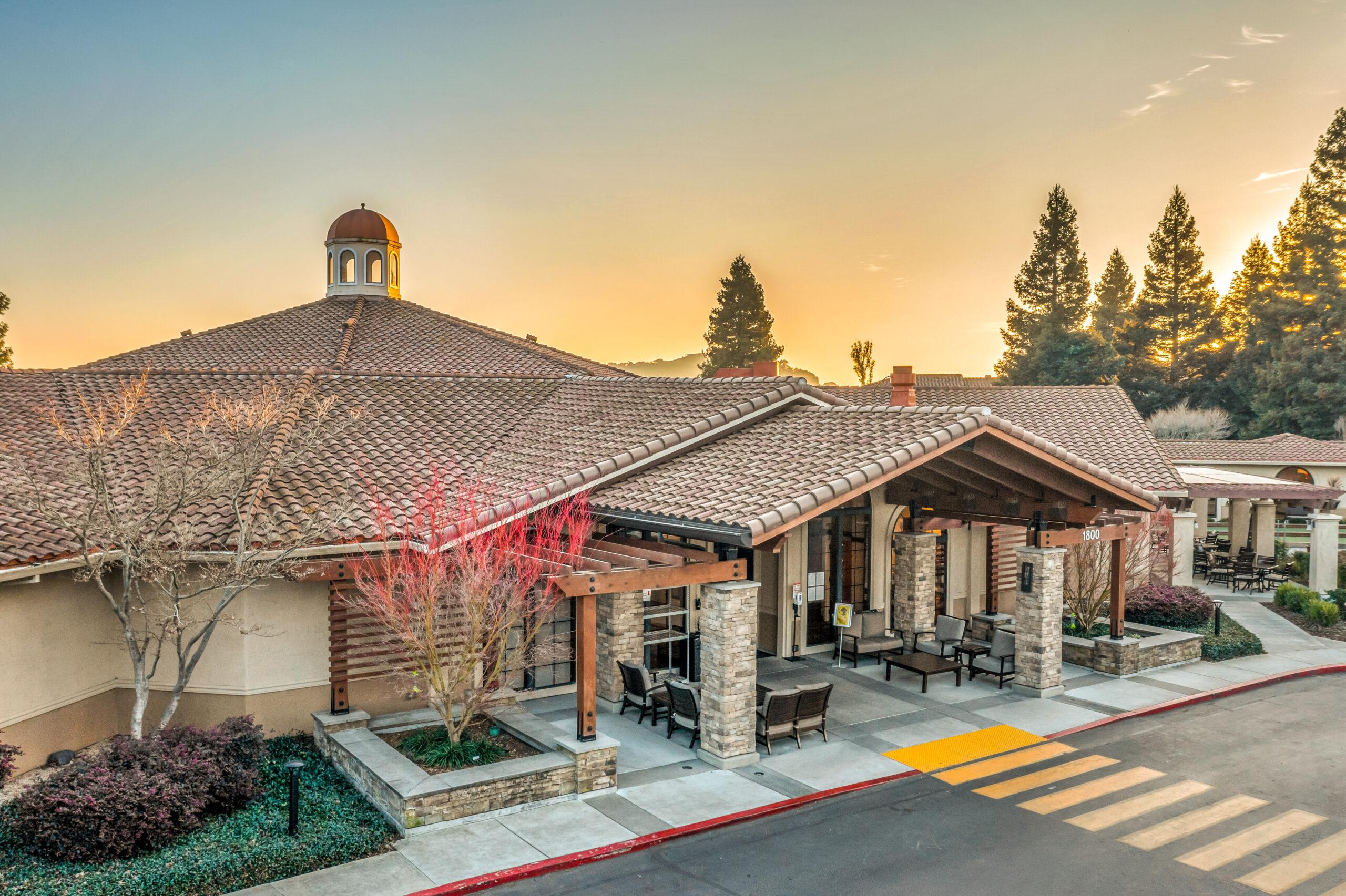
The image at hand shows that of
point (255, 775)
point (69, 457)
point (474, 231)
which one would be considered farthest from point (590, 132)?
point (255, 775)

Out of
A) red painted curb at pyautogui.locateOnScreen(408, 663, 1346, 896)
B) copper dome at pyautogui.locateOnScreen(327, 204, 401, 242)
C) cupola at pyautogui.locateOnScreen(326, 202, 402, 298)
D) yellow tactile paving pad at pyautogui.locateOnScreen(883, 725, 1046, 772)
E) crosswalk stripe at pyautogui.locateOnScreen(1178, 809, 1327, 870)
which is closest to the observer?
red painted curb at pyautogui.locateOnScreen(408, 663, 1346, 896)

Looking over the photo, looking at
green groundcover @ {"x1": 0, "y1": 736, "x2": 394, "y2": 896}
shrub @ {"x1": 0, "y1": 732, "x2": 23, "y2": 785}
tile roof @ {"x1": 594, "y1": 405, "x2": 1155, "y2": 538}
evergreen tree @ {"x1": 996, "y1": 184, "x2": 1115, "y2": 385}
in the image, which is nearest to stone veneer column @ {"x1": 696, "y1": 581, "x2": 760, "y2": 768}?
tile roof @ {"x1": 594, "y1": 405, "x2": 1155, "y2": 538}

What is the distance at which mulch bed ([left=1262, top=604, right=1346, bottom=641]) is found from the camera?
67.3 ft

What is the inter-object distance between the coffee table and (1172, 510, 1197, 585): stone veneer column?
38.6 feet

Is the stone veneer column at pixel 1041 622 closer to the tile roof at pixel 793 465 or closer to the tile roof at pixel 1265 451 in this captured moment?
the tile roof at pixel 793 465

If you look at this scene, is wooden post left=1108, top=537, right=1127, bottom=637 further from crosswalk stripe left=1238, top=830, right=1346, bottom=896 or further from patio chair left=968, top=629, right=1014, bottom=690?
crosswalk stripe left=1238, top=830, right=1346, bottom=896

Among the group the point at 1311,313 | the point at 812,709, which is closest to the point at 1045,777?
the point at 812,709

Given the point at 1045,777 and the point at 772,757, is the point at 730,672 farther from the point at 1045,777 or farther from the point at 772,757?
the point at 1045,777

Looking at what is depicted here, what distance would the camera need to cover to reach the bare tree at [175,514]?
10.5m

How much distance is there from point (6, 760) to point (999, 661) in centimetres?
1446

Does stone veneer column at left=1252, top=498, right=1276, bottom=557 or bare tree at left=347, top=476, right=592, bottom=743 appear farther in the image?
stone veneer column at left=1252, top=498, right=1276, bottom=557

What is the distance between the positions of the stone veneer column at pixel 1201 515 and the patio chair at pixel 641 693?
2426 cm

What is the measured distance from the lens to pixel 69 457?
1298cm

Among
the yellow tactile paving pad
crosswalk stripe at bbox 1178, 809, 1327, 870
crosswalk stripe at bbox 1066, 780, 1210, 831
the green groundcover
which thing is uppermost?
the green groundcover
